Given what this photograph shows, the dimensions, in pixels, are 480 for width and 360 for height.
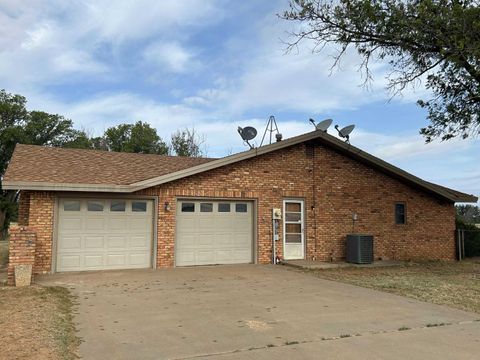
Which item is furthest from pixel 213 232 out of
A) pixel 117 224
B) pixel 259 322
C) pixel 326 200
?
pixel 259 322

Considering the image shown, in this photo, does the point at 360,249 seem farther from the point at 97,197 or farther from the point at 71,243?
the point at 71,243

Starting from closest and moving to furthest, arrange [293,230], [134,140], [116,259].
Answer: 1. [116,259]
2. [293,230]
3. [134,140]

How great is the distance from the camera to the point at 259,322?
6957 mm

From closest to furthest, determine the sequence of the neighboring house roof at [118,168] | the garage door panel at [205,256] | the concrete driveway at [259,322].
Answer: the concrete driveway at [259,322], the neighboring house roof at [118,168], the garage door panel at [205,256]

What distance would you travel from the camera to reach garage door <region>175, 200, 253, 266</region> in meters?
14.0

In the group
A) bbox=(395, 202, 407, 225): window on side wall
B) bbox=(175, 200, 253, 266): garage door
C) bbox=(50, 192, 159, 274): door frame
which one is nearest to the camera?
bbox=(50, 192, 159, 274): door frame

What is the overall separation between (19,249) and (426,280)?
9.66 metres

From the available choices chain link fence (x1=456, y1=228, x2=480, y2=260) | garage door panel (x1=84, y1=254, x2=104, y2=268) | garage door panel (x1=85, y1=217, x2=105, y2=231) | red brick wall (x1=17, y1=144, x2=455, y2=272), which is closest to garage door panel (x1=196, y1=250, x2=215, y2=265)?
red brick wall (x1=17, y1=144, x2=455, y2=272)

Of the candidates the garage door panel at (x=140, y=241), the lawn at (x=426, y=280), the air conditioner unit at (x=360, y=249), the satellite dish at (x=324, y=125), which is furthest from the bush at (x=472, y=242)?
the garage door panel at (x=140, y=241)

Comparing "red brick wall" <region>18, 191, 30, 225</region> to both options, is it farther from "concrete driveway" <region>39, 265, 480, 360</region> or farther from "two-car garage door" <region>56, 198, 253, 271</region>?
"concrete driveway" <region>39, 265, 480, 360</region>

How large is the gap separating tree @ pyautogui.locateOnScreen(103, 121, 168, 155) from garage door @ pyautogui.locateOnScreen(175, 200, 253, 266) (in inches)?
1162

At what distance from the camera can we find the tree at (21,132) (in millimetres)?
39594

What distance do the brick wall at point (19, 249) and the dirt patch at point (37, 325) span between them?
0.95 m

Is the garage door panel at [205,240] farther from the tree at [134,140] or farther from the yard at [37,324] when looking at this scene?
the tree at [134,140]
